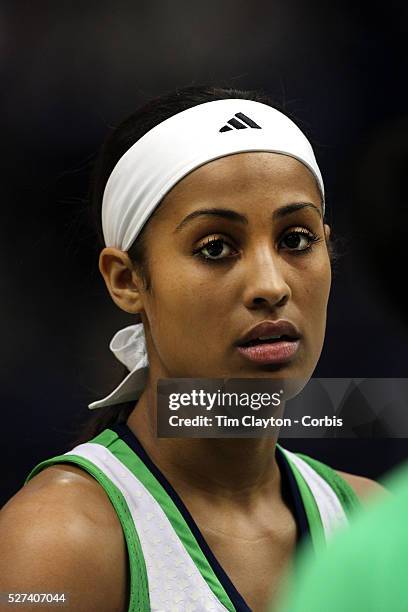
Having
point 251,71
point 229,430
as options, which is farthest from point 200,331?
point 251,71

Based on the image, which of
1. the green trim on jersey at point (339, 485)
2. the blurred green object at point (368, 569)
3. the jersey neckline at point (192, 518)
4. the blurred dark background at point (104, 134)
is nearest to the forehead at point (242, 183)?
the blurred dark background at point (104, 134)

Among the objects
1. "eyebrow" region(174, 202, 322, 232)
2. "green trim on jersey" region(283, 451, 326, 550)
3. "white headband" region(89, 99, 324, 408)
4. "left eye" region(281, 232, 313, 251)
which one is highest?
"white headband" region(89, 99, 324, 408)

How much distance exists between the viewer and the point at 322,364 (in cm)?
92

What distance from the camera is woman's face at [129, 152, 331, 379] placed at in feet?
2.51

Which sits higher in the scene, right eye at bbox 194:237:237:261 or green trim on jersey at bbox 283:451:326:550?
right eye at bbox 194:237:237:261

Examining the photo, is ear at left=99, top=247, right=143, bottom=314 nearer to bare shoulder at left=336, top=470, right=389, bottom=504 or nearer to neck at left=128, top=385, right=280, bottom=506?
neck at left=128, top=385, right=280, bottom=506

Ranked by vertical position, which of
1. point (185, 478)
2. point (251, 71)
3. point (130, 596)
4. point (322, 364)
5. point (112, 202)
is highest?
point (251, 71)

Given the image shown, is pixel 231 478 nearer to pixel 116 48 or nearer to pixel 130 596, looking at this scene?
pixel 130 596

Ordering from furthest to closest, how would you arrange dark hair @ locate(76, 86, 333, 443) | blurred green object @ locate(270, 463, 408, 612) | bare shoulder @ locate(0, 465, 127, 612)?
dark hair @ locate(76, 86, 333, 443) → bare shoulder @ locate(0, 465, 127, 612) → blurred green object @ locate(270, 463, 408, 612)

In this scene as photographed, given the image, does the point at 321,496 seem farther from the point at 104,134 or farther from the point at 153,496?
the point at 104,134

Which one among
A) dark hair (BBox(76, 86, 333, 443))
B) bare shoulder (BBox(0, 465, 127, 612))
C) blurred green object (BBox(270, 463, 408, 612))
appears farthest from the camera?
dark hair (BBox(76, 86, 333, 443))

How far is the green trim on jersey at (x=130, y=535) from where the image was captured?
2.37 ft

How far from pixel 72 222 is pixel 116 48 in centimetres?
19

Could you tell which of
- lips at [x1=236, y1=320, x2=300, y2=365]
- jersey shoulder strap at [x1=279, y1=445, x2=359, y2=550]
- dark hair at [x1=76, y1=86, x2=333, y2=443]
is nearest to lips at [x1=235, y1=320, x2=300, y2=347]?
lips at [x1=236, y1=320, x2=300, y2=365]
